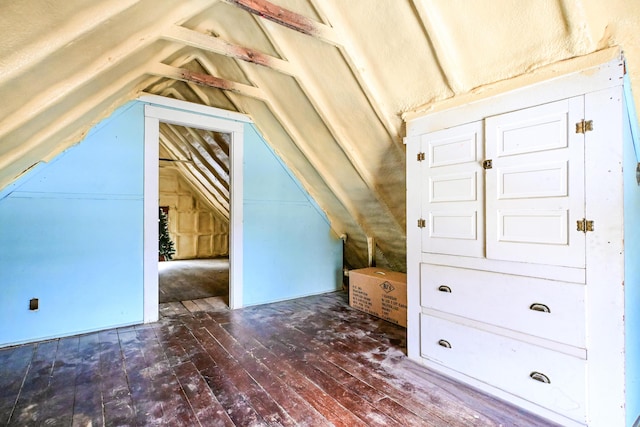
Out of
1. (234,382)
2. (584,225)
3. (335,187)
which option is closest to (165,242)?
(335,187)

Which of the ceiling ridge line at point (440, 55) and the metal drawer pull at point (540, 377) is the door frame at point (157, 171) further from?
the metal drawer pull at point (540, 377)

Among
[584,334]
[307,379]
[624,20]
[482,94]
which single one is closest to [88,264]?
[307,379]

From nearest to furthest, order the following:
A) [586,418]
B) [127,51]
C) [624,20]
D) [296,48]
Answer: [624,20] → [586,418] → [127,51] → [296,48]

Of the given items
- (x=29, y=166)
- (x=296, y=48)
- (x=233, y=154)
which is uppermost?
(x=296, y=48)

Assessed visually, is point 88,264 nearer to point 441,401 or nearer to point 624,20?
point 441,401

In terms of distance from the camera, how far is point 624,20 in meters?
1.42

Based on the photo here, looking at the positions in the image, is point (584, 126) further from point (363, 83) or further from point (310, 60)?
point (310, 60)

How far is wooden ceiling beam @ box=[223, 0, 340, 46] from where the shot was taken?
A: 181 centimetres

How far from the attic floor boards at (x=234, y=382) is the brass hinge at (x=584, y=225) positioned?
3.42 ft

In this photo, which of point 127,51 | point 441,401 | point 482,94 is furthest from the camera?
point 127,51

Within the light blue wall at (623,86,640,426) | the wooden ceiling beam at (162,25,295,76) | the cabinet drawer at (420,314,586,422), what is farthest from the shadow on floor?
the light blue wall at (623,86,640,426)

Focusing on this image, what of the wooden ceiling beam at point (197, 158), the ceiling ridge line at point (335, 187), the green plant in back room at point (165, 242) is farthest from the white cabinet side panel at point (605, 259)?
the green plant in back room at point (165, 242)

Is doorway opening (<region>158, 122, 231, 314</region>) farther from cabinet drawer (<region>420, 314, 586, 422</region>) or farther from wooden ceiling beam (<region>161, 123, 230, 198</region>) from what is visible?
cabinet drawer (<region>420, 314, 586, 422</region>)

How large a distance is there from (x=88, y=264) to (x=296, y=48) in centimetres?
269
